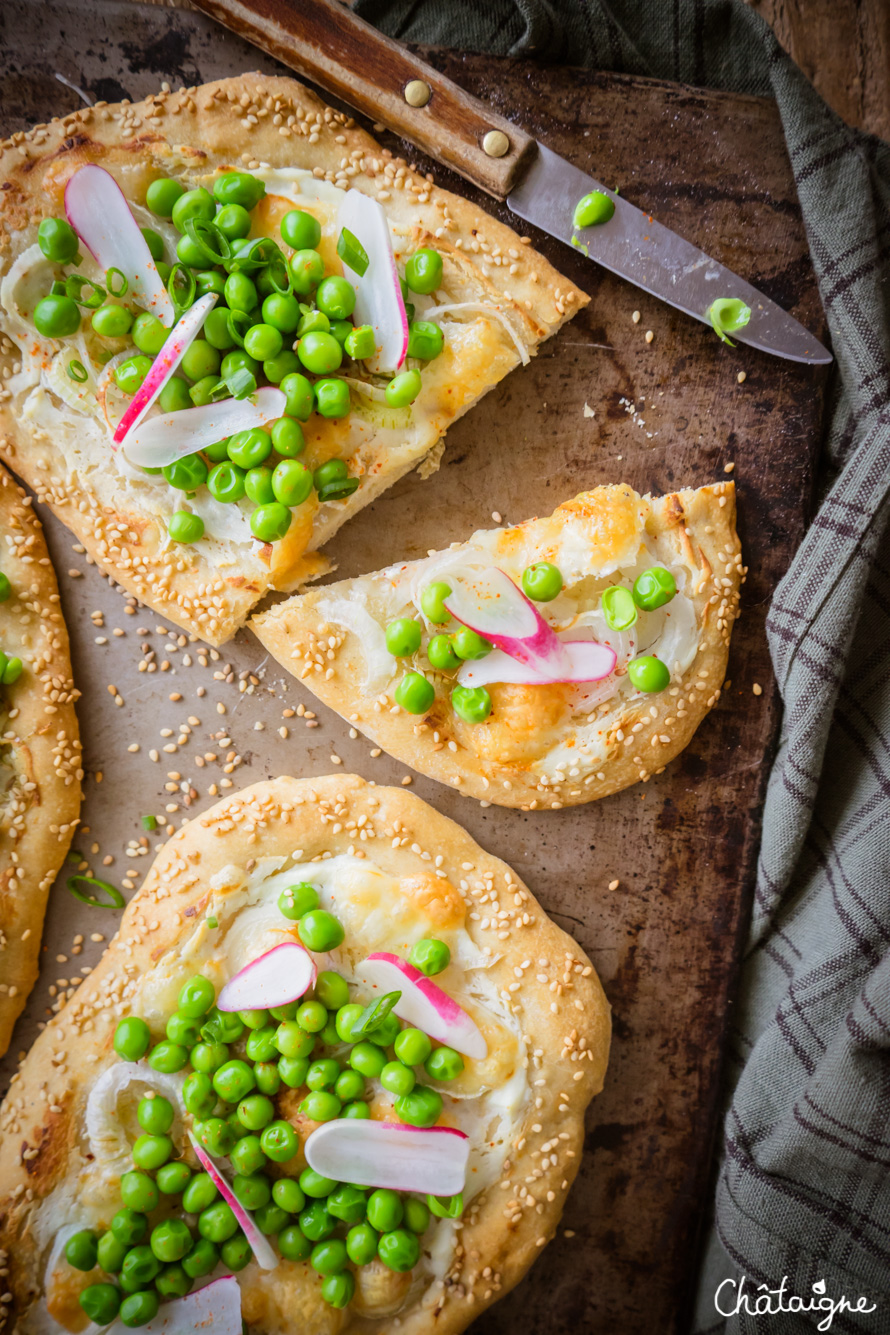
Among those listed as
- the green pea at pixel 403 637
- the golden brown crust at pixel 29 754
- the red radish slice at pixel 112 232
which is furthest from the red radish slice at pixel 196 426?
the green pea at pixel 403 637

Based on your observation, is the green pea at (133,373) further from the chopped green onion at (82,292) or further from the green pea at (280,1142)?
the green pea at (280,1142)

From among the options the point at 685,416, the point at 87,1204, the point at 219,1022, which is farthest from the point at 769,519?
the point at 87,1204

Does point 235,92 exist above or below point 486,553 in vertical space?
above

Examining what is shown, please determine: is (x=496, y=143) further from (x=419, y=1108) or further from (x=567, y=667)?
(x=419, y=1108)

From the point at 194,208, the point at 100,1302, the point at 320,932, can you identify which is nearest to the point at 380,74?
the point at 194,208

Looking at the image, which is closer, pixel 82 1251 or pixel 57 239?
pixel 82 1251

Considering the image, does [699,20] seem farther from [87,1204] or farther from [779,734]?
[87,1204]
